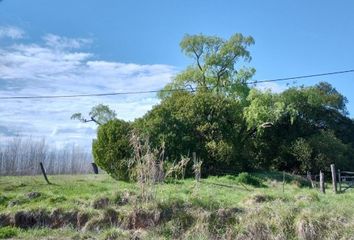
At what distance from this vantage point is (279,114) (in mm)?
37625

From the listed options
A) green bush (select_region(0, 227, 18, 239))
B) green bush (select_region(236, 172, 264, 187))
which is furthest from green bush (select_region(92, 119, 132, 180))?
green bush (select_region(0, 227, 18, 239))

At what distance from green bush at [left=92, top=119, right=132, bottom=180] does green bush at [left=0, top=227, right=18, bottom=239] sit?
495 inches

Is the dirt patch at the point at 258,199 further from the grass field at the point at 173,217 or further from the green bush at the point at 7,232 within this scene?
the green bush at the point at 7,232

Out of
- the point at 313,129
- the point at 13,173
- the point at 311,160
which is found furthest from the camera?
the point at 313,129

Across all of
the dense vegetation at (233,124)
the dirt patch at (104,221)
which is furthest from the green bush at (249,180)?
the dirt patch at (104,221)

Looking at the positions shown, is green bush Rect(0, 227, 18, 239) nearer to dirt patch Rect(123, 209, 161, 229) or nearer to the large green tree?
dirt patch Rect(123, 209, 161, 229)

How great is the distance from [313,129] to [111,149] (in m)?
20.4

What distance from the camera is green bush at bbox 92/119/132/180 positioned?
1005 inches

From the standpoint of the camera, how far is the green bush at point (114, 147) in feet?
83.7

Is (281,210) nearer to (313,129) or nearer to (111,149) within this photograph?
(111,149)

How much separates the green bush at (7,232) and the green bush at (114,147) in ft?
41.2

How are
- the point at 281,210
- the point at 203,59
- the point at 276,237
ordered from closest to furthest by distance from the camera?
the point at 276,237 → the point at 281,210 → the point at 203,59

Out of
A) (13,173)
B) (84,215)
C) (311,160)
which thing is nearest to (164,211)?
(84,215)

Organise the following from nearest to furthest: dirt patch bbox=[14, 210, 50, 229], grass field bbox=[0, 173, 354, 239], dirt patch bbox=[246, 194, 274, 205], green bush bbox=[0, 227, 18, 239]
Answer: grass field bbox=[0, 173, 354, 239]
green bush bbox=[0, 227, 18, 239]
dirt patch bbox=[14, 210, 50, 229]
dirt patch bbox=[246, 194, 274, 205]
